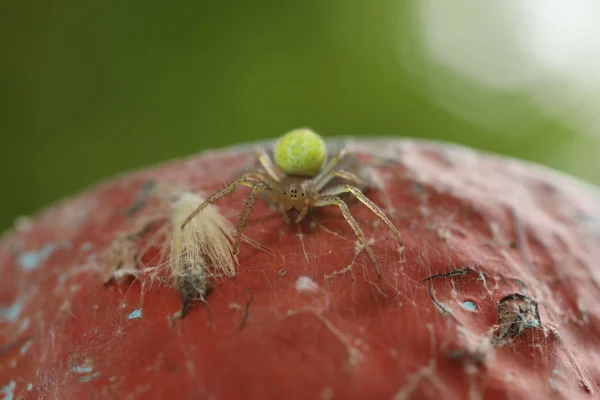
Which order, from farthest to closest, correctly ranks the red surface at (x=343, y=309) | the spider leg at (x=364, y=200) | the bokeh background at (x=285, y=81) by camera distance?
the bokeh background at (x=285, y=81) < the spider leg at (x=364, y=200) < the red surface at (x=343, y=309)

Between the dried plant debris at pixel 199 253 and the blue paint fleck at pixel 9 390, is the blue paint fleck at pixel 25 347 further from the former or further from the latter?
the dried plant debris at pixel 199 253

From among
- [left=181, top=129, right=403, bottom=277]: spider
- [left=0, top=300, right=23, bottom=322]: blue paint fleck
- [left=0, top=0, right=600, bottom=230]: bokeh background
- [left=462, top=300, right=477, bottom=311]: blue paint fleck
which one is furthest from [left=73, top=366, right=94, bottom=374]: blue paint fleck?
[left=0, top=0, right=600, bottom=230]: bokeh background

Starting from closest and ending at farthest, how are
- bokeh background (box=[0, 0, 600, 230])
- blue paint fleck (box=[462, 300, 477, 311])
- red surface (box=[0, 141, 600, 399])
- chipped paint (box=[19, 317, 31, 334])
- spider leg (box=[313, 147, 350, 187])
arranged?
Answer: red surface (box=[0, 141, 600, 399]) → blue paint fleck (box=[462, 300, 477, 311]) → chipped paint (box=[19, 317, 31, 334]) → spider leg (box=[313, 147, 350, 187]) → bokeh background (box=[0, 0, 600, 230])

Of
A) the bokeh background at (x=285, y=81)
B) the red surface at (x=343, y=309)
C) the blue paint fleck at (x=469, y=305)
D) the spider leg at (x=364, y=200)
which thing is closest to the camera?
the red surface at (x=343, y=309)

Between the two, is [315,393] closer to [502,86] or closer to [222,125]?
[222,125]

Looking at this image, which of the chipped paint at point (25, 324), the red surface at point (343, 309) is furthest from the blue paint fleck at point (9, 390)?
the chipped paint at point (25, 324)

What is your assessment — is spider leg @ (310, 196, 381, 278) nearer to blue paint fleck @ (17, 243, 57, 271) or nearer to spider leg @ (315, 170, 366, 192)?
spider leg @ (315, 170, 366, 192)
